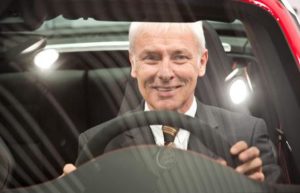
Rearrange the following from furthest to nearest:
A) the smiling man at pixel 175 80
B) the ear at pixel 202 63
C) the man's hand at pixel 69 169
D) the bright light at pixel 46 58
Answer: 1. the bright light at pixel 46 58
2. the ear at pixel 202 63
3. the smiling man at pixel 175 80
4. the man's hand at pixel 69 169

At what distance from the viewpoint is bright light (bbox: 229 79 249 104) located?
1852 mm

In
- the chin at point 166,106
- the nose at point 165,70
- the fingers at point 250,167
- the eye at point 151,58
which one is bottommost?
the fingers at point 250,167

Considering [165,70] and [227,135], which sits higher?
[165,70]

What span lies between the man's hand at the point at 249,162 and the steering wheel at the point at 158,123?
0.02 metres

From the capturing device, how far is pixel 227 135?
162 cm

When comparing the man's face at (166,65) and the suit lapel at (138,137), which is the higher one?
the man's face at (166,65)

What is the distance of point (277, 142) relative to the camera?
1595 millimetres

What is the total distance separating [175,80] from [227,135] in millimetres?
218

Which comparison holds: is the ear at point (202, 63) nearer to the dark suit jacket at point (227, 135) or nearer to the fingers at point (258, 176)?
the dark suit jacket at point (227, 135)

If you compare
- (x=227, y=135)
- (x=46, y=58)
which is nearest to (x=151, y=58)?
(x=227, y=135)

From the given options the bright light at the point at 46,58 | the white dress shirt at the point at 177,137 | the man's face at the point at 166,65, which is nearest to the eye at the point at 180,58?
the man's face at the point at 166,65

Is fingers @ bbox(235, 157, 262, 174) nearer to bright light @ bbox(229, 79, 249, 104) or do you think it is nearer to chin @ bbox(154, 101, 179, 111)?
chin @ bbox(154, 101, 179, 111)

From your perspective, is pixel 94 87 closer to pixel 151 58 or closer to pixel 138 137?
pixel 151 58

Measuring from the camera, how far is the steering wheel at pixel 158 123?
4.75 feet
